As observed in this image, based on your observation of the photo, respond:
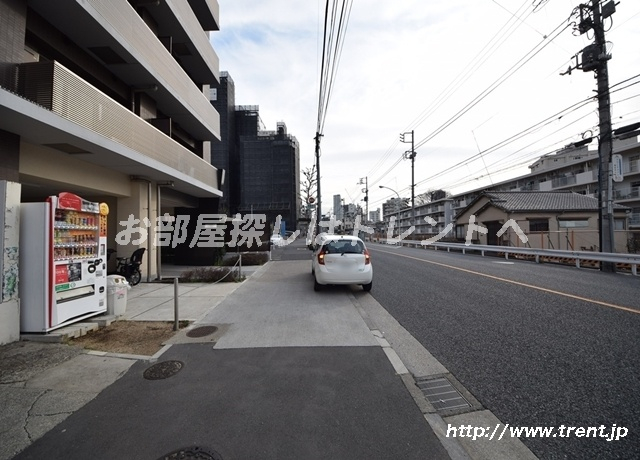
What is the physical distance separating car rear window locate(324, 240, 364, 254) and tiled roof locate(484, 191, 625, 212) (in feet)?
69.7

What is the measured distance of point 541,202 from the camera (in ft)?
87.9

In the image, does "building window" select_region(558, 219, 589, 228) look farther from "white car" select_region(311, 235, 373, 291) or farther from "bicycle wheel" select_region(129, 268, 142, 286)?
"bicycle wheel" select_region(129, 268, 142, 286)

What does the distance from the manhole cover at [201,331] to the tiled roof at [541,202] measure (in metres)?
25.7

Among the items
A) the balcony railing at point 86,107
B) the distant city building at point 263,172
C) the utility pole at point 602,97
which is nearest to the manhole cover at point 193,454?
the balcony railing at point 86,107

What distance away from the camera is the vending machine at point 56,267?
499 cm

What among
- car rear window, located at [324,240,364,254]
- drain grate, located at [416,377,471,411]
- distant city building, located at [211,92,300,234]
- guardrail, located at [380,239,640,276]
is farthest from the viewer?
distant city building, located at [211,92,300,234]

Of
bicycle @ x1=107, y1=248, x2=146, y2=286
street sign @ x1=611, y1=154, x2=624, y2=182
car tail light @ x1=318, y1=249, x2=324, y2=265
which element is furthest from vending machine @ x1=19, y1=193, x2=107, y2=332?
street sign @ x1=611, y1=154, x2=624, y2=182

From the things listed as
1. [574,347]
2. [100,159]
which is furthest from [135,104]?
[574,347]

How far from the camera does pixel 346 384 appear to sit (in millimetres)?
3486

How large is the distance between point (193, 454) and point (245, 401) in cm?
79

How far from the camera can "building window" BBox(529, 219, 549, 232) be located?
25.1 metres

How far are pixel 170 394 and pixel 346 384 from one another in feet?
6.30

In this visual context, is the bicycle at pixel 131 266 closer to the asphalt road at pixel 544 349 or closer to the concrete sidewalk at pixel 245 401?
the concrete sidewalk at pixel 245 401
